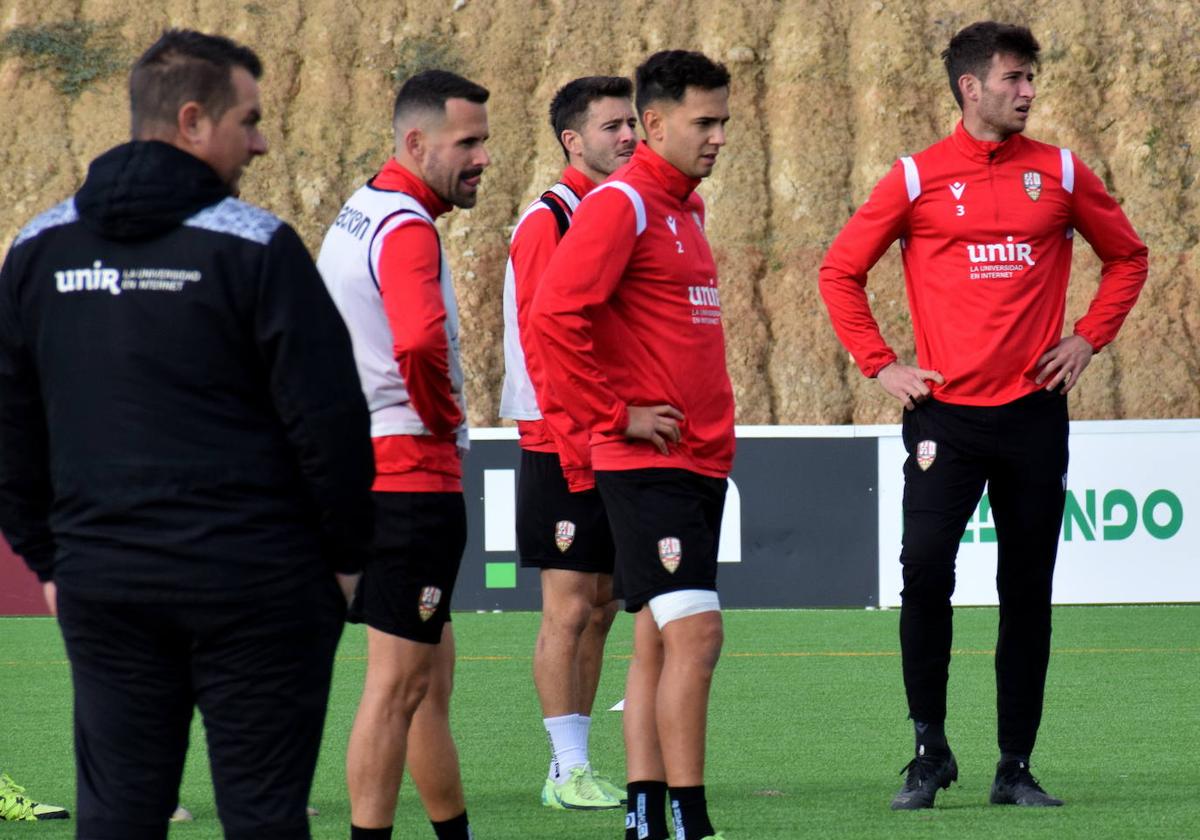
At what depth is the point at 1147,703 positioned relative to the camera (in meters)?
8.80

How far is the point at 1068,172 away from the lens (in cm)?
632

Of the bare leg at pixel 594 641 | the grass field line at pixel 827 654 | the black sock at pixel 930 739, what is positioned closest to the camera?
the black sock at pixel 930 739

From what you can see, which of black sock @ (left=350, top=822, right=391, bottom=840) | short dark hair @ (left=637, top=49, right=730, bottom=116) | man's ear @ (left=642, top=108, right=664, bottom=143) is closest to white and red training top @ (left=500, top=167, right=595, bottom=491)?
man's ear @ (left=642, top=108, right=664, bottom=143)

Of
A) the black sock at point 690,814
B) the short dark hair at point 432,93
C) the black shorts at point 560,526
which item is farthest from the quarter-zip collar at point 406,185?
the black shorts at point 560,526

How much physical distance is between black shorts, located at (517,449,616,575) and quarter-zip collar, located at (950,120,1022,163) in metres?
1.75

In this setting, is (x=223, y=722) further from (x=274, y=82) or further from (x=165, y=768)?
(x=274, y=82)

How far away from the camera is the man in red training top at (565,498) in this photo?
20.5 feet

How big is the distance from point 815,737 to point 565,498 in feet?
6.57

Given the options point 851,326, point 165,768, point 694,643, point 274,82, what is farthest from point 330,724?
point 274,82

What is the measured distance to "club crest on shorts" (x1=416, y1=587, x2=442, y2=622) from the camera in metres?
4.63

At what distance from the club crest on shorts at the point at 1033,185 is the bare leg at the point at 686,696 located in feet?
7.11

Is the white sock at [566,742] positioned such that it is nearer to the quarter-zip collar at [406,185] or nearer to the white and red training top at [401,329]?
the white and red training top at [401,329]

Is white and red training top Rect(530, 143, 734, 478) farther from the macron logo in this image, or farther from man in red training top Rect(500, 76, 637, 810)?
the macron logo

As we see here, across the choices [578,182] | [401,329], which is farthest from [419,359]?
[578,182]
